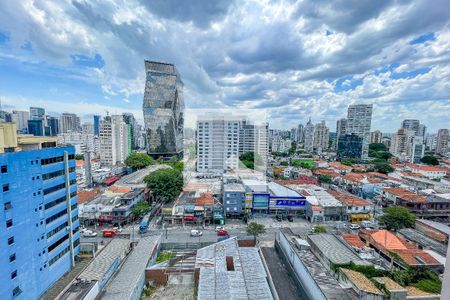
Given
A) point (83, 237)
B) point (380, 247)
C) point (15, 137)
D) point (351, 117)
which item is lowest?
point (83, 237)

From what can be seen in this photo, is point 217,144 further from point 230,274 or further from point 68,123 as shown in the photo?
point 68,123

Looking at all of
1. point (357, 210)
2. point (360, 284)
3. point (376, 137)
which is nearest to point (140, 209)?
point (360, 284)

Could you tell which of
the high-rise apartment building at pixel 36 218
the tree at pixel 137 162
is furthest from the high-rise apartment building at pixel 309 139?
the high-rise apartment building at pixel 36 218

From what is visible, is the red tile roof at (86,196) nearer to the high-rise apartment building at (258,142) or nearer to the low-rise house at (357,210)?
the low-rise house at (357,210)

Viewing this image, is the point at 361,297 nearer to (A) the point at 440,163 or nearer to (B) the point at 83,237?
(B) the point at 83,237

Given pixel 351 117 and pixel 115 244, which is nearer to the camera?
pixel 115 244

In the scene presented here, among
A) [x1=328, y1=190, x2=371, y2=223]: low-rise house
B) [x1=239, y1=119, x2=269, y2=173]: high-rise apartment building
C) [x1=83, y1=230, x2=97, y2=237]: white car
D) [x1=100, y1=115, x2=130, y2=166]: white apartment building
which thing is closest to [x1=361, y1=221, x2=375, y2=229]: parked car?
[x1=328, y1=190, x2=371, y2=223]: low-rise house

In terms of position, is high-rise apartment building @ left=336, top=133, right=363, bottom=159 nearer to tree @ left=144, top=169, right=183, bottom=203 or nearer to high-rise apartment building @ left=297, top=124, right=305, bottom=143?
high-rise apartment building @ left=297, top=124, right=305, bottom=143

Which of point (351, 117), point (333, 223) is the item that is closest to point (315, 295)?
point (333, 223)

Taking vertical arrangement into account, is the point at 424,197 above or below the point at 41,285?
above
